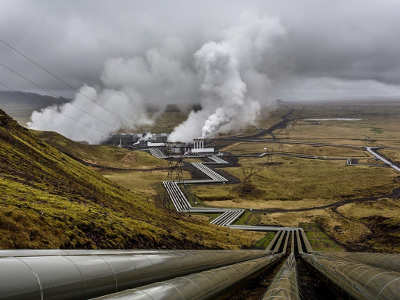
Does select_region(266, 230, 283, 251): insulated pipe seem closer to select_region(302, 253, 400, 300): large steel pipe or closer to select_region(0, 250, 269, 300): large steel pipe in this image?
select_region(302, 253, 400, 300): large steel pipe

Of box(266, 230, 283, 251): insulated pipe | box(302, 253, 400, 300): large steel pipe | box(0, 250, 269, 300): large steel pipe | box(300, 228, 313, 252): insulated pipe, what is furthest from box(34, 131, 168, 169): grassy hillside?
box(302, 253, 400, 300): large steel pipe

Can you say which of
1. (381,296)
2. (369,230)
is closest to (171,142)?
(369,230)

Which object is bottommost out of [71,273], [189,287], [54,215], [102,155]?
[189,287]

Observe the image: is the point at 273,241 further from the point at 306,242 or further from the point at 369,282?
the point at 369,282

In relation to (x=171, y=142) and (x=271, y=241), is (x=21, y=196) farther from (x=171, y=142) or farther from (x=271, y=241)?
(x=171, y=142)

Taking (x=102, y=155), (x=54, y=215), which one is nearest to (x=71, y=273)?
(x=54, y=215)

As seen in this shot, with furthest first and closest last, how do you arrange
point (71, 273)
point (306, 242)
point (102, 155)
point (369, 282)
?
point (102, 155), point (306, 242), point (369, 282), point (71, 273)
